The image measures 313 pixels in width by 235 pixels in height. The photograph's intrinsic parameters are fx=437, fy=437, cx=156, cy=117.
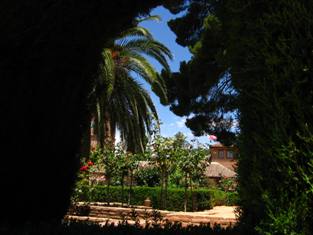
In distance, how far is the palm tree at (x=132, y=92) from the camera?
16781mm

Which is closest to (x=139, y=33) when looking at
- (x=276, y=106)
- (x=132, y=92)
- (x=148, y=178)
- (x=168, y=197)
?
(x=132, y=92)

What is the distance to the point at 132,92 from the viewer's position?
16734mm

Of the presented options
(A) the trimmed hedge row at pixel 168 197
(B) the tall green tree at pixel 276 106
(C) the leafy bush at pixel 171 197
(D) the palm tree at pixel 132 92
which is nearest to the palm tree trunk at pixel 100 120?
(D) the palm tree at pixel 132 92

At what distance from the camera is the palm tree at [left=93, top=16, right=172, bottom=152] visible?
16.8 m

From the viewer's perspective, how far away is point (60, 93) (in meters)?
4.38

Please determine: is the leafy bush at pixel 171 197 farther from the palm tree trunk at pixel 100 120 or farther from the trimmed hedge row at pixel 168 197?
the palm tree trunk at pixel 100 120

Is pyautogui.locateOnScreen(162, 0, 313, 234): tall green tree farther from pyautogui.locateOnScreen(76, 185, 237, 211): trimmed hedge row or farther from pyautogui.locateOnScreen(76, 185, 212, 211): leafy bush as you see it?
pyautogui.locateOnScreen(76, 185, 212, 211): leafy bush

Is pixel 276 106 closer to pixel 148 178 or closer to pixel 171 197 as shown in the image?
pixel 171 197

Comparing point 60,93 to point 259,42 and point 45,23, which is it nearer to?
point 45,23

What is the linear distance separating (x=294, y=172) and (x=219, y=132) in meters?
13.5

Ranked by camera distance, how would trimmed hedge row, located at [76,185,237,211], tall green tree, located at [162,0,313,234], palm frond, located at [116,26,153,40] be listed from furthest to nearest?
trimmed hedge row, located at [76,185,237,211] < palm frond, located at [116,26,153,40] < tall green tree, located at [162,0,313,234]

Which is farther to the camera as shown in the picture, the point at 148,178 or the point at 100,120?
the point at 148,178

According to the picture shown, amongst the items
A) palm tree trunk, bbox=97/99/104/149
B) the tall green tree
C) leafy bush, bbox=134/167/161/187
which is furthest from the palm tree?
the tall green tree

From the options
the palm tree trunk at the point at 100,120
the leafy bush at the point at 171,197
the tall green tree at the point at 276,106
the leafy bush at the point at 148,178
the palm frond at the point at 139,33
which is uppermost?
the palm frond at the point at 139,33
